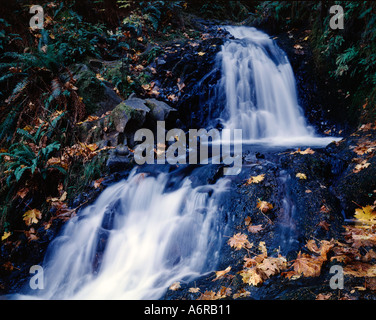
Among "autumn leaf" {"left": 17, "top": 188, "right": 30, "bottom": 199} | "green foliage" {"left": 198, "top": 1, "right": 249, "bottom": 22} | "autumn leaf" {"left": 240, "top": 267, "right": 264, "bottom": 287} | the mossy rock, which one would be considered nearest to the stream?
"autumn leaf" {"left": 240, "top": 267, "right": 264, "bottom": 287}

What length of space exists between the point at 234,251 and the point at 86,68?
21.6 feet

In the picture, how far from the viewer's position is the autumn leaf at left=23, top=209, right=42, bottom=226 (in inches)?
164

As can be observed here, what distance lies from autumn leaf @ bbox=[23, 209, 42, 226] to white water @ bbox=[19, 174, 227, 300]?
2.13 feet

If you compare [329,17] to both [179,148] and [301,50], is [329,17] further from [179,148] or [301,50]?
[179,148]

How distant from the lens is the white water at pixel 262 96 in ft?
23.0

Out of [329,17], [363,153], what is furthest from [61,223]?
[329,17]

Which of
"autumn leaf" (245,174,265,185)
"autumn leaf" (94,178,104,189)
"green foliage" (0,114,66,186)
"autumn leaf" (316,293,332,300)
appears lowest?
"autumn leaf" (316,293,332,300)

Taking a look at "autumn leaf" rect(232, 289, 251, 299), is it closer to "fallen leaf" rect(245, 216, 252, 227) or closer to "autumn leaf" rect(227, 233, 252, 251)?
"autumn leaf" rect(227, 233, 252, 251)

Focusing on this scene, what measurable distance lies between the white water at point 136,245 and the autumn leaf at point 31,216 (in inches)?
25.6

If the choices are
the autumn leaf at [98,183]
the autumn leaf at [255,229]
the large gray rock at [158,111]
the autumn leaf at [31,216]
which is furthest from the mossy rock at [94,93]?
the autumn leaf at [255,229]

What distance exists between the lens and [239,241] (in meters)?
3.11

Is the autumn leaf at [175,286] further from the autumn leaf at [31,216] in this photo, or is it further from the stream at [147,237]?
the autumn leaf at [31,216]

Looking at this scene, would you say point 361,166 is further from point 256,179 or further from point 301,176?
point 256,179

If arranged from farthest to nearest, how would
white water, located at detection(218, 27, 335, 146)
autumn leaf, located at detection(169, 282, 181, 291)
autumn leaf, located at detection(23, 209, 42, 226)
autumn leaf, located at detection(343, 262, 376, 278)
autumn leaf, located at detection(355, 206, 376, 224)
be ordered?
white water, located at detection(218, 27, 335, 146) → autumn leaf, located at detection(23, 209, 42, 226) → autumn leaf, located at detection(355, 206, 376, 224) → autumn leaf, located at detection(169, 282, 181, 291) → autumn leaf, located at detection(343, 262, 376, 278)
